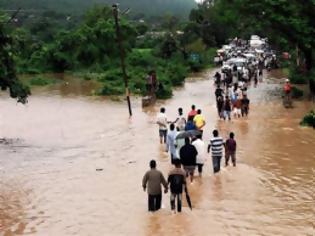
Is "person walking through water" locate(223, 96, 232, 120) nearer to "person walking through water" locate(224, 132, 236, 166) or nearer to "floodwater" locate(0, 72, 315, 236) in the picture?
"floodwater" locate(0, 72, 315, 236)

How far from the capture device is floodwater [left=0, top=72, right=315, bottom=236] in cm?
1377

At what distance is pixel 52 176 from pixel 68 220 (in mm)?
4771

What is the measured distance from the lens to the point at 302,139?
23.4m

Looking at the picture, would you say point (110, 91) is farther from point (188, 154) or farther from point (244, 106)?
point (188, 154)

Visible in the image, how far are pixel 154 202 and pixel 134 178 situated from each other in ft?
12.3

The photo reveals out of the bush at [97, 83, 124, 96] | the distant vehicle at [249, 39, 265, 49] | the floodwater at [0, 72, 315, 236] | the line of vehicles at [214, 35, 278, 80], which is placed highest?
the distant vehicle at [249, 39, 265, 49]

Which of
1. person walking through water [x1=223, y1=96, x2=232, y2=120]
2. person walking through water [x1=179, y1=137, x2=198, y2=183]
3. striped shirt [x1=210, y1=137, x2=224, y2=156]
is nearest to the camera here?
person walking through water [x1=179, y1=137, x2=198, y2=183]

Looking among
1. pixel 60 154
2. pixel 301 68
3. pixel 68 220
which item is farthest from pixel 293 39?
pixel 68 220

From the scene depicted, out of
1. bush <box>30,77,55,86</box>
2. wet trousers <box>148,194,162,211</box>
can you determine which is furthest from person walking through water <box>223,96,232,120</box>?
bush <box>30,77,55,86</box>

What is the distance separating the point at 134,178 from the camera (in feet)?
58.9

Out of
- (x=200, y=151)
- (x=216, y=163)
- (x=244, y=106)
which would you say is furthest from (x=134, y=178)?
(x=244, y=106)

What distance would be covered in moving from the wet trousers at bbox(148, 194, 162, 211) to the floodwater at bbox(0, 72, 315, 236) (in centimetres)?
16

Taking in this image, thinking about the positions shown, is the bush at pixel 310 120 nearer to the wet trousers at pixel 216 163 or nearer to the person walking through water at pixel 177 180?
the wet trousers at pixel 216 163

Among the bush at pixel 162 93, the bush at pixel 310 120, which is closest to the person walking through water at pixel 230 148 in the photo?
the bush at pixel 310 120
